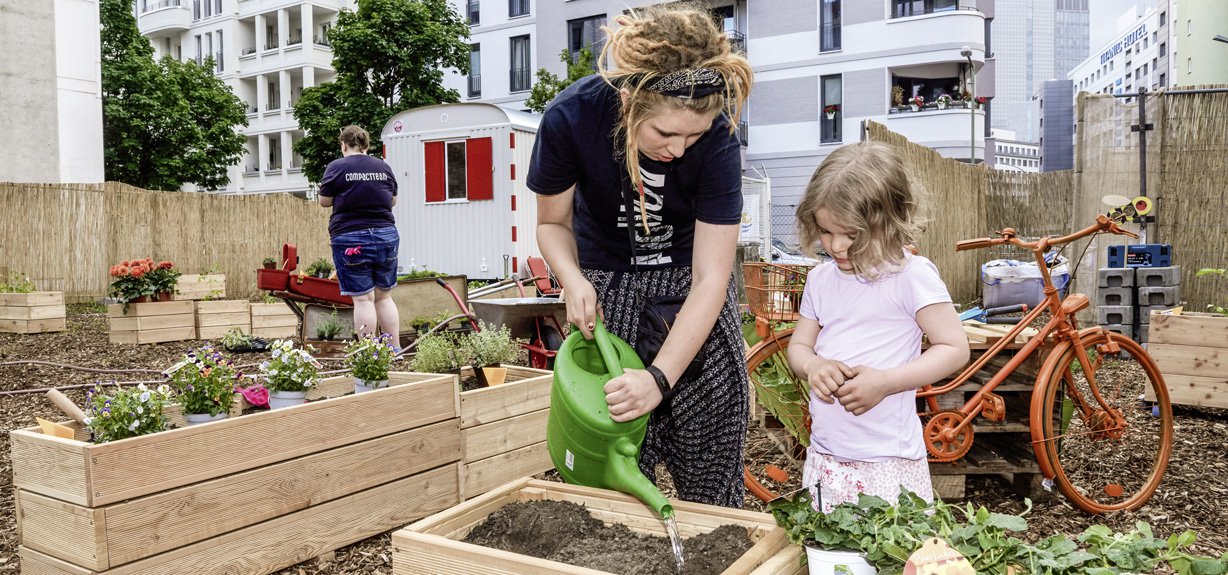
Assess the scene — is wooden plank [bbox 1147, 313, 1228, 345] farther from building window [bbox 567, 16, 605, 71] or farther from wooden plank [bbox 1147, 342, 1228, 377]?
building window [bbox 567, 16, 605, 71]

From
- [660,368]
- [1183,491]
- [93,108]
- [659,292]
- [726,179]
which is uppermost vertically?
[93,108]

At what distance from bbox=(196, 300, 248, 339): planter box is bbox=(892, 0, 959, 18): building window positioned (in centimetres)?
1803

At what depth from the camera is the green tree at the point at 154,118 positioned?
81.5 feet

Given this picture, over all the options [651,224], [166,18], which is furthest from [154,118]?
[651,224]

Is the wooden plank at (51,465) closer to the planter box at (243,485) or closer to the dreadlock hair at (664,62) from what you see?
the planter box at (243,485)

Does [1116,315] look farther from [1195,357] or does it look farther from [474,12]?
[474,12]

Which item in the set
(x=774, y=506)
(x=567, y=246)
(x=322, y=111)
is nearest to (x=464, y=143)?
(x=567, y=246)

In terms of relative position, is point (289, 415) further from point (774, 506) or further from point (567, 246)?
point (774, 506)

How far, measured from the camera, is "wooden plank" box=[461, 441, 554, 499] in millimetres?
3262

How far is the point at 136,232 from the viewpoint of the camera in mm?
13430

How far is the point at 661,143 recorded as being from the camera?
5.44ft

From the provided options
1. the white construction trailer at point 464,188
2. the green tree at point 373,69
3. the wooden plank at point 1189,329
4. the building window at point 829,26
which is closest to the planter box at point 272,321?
the white construction trailer at point 464,188

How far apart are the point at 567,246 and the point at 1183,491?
10.0 ft

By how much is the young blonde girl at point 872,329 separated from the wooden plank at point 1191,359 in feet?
12.4
